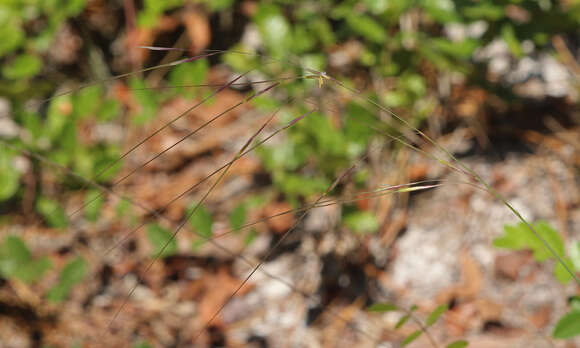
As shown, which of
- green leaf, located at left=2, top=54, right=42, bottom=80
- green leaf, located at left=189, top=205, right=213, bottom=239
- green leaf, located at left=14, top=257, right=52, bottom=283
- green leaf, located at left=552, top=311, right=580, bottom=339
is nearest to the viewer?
green leaf, located at left=552, top=311, right=580, bottom=339

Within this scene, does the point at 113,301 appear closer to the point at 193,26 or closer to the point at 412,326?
the point at 412,326

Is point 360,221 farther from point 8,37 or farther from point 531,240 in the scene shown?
point 8,37

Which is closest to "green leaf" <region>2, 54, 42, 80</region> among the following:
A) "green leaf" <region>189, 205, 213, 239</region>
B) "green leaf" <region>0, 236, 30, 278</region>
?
"green leaf" <region>0, 236, 30, 278</region>

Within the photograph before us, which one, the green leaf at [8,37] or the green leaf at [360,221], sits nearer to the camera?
the green leaf at [360,221]

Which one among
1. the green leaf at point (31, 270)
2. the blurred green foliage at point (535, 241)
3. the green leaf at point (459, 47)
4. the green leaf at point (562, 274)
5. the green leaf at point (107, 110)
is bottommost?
the green leaf at point (31, 270)

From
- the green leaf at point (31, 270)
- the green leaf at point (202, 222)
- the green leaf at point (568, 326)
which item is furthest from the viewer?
the green leaf at point (31, 270)

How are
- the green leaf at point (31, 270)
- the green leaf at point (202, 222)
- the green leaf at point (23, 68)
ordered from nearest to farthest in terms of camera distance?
the green leaf at point (202, 222) → the green leaf at point (31, 270) → the green leaf at point (23, 68)

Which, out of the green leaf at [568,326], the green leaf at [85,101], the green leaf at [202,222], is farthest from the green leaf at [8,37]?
the green leaf at [568,326]

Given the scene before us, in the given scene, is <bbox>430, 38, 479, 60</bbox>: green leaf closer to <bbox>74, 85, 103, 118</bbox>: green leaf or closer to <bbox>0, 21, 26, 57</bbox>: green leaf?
<bbox>74, 85, 103, 118</bbox>: green leaf

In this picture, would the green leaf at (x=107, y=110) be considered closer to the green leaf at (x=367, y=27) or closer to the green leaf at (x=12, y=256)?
the green leaf at (x=12, y=256)

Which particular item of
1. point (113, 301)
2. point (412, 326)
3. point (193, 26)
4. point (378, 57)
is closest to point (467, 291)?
point (412, 326)

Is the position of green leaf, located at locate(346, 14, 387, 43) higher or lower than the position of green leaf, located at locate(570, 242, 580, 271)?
higher
